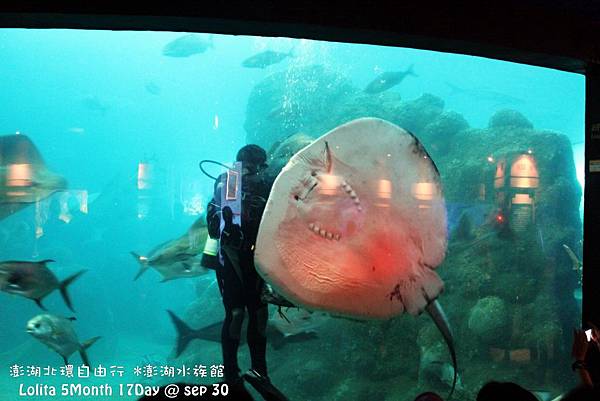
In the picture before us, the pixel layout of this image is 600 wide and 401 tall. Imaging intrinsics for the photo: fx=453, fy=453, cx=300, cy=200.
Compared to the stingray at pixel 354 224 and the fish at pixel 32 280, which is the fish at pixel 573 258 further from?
the fish at pixel 32 280

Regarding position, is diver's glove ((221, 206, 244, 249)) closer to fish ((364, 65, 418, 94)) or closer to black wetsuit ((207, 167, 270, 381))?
black wetsuit ((207, 167, 270, 381))

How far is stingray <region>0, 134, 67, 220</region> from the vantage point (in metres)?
3.77

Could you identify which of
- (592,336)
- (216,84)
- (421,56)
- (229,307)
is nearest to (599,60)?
(592,336)

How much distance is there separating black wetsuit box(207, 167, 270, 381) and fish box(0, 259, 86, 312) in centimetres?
106

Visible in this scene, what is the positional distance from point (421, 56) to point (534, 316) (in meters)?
13.0

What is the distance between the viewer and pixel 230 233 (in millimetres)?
3268

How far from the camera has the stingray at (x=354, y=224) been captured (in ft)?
9.15

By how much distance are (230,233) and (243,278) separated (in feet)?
1.10

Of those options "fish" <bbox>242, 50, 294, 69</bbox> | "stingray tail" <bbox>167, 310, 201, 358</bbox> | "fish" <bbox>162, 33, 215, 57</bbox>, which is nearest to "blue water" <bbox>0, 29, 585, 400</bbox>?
"fish" <bbox>162, 33, 215, 57</bbox>

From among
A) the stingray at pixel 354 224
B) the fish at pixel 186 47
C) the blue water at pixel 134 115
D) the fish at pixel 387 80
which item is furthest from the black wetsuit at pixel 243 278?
the blue water at pixel 134 115

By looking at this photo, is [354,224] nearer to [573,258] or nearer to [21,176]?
[21,176]

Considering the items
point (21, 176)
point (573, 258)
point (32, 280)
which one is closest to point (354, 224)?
point (32, 280)

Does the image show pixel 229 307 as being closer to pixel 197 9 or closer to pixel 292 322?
pixel 292 322

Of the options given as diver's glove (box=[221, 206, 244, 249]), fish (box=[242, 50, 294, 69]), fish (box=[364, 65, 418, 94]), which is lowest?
diver's glove (box=[221, 206, 244, 249])
